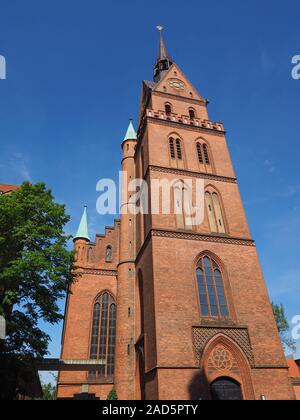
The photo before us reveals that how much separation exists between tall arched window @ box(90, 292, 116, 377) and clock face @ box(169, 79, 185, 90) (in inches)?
732

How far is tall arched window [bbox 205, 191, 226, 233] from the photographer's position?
20047mm

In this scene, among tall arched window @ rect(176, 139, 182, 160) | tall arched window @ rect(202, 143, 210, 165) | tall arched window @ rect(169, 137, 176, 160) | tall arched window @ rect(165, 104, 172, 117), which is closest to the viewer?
tall arched window @ rect(169, 137, 176, 160)

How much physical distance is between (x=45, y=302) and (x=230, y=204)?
1244 centimetres

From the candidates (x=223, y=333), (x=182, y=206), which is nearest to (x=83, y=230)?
(x=182, y=206)

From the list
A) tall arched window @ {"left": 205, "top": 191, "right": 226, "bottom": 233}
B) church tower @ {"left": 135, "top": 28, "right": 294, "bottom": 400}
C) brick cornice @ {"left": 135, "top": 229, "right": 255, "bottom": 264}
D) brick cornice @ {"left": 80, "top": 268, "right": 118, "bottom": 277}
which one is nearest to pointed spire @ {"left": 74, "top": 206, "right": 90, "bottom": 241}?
brick cornice @ {"left": 80, "top": 268, "right": 118, "bottom": 277}

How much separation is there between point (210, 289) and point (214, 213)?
5196 mm

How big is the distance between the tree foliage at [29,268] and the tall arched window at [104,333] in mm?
7521

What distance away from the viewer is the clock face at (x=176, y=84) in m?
29.2

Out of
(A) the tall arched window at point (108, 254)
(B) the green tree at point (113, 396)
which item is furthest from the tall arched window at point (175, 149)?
(B) the green tree at point (113, 396)

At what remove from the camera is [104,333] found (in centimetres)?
→ 2303

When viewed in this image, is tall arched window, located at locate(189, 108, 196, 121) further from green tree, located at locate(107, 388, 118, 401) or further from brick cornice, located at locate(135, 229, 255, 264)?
green tree, located at locate(107, 388, 118, 401)

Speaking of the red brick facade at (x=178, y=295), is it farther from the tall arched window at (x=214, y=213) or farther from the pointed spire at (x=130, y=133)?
the pointed spire at (x=130, y=133)

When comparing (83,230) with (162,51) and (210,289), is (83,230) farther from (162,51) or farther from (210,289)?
(162,51)
